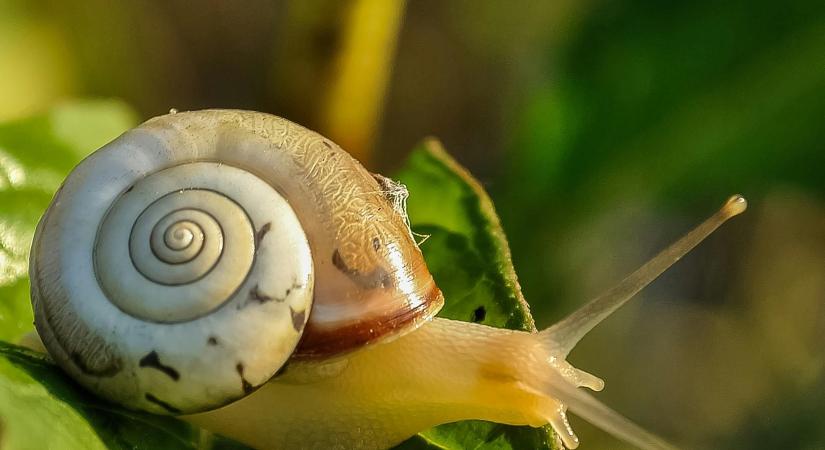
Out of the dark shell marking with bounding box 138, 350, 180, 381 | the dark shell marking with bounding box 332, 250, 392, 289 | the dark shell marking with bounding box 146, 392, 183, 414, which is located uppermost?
the dark shell marking with bounding box 332, 250, 392, 289

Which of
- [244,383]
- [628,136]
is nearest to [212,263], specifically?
[244,383]

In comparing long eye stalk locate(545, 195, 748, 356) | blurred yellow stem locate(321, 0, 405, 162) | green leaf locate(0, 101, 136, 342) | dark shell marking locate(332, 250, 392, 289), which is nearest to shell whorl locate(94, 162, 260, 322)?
dark shell marking locate(332, 250, 392, 289)

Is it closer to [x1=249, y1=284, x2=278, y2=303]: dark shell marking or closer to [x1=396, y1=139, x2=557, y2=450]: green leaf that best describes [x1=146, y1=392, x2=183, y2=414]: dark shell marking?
[x1=249, y1=284, x2=278, y2=303]: dark shell marking

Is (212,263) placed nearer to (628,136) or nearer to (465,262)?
(465,262)

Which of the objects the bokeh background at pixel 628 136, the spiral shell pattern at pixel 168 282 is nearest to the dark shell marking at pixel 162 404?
the spiral shell pattern at pixel 168 282

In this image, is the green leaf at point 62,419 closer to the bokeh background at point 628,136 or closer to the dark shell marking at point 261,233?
the dark shell marking at point 261,233
